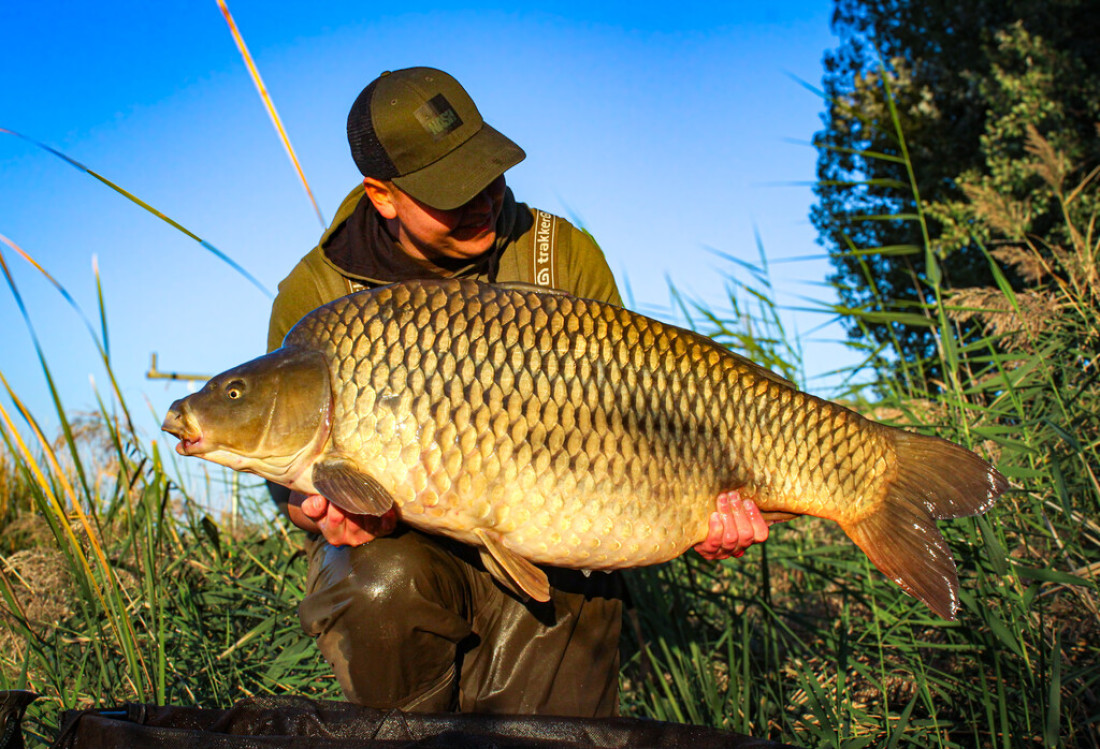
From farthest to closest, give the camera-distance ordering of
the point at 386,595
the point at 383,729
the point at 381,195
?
the point at 381,195 → the point at 386,595 → the point at 383,729

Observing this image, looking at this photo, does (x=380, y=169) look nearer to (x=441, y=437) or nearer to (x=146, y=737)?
(x=441, y=437)

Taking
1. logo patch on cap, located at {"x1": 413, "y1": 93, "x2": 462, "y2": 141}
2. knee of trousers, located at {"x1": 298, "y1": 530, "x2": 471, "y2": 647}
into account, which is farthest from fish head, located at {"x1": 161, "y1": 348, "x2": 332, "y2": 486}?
logo patch on cap, located at {"x1": 413, "y1": 93, "x2": 462, "y2": 141}

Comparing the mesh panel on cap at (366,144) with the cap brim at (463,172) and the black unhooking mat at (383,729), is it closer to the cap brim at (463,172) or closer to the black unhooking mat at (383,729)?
the cap brim at (463,172)

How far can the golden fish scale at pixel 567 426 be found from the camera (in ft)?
4.74

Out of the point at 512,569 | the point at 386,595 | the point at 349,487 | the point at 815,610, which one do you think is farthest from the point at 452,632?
the point at 815,610

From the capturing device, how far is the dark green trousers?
1598 mm

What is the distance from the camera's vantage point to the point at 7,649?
2.37 metres

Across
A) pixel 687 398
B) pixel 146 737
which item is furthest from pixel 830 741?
pixel 146 737

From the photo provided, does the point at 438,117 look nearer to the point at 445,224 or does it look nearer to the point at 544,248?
the point at 445,224

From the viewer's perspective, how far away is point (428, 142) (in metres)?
1.82

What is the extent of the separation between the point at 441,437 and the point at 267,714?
1.67 feet

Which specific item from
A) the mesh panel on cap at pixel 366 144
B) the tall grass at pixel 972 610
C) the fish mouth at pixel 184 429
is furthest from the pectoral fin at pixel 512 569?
the mesh panel on cap at pixel 366 144

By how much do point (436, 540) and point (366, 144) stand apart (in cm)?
88

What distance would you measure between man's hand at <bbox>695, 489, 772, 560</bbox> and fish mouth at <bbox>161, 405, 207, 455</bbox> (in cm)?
94
